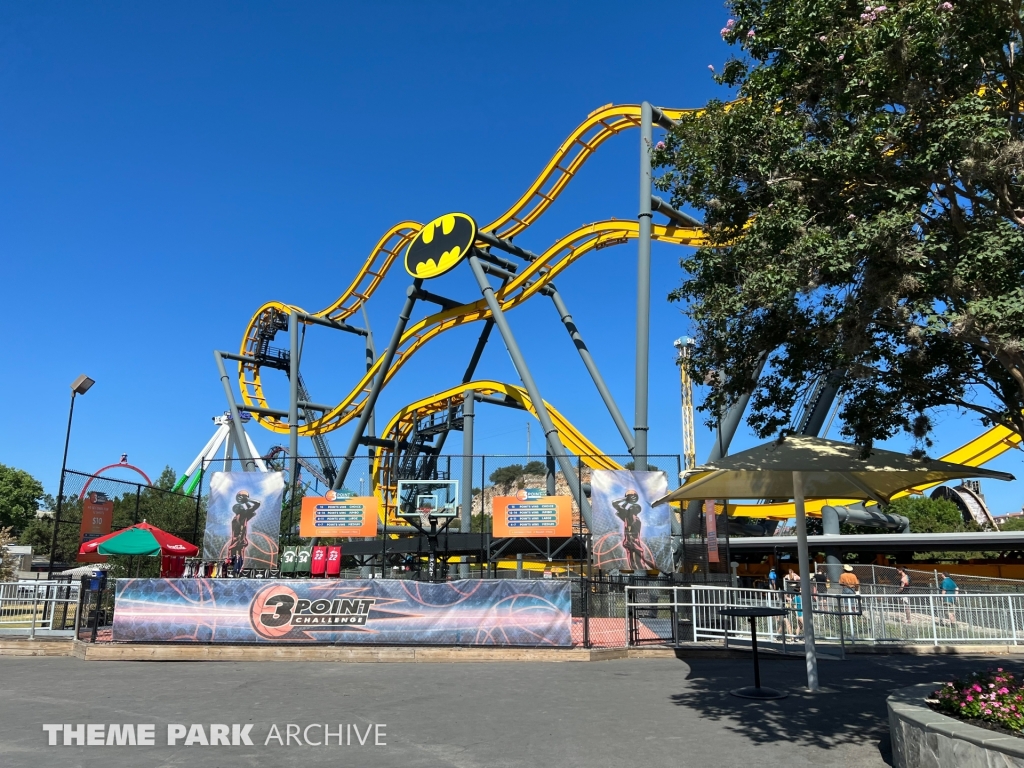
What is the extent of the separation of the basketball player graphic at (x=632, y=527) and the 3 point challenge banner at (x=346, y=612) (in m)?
4.74

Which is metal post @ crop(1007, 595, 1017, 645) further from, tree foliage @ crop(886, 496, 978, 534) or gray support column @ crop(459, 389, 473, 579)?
tree foliage @ crop(886, 496, 978, 534)

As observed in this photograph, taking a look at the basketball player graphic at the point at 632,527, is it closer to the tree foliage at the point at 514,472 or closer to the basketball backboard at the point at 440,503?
the basketball backboard at the point at 440,503

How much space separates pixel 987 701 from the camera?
17.1ft

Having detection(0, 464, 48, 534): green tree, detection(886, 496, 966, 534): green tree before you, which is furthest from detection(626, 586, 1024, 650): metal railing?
detection(0, 464, 48, 534): green tree

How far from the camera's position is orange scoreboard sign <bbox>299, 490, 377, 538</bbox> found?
19031mm

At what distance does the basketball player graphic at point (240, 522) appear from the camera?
1944 centimetres

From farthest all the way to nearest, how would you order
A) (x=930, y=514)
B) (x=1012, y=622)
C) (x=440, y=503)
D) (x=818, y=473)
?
(x=930, y=514)
(x=440, y=503)
(x=1012, y=622)
(x=818, y=473)

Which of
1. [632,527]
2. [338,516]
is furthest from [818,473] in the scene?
[338,516]

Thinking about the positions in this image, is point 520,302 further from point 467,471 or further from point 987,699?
point 987,699

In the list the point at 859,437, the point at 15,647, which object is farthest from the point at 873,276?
the point at 15,647

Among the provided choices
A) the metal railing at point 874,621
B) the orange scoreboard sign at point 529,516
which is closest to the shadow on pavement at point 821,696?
the metal railing at point 874,621

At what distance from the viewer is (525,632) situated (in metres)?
12.4

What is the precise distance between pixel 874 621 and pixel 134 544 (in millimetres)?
16572

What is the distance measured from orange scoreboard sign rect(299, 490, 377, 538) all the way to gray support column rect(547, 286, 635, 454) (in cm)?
737
